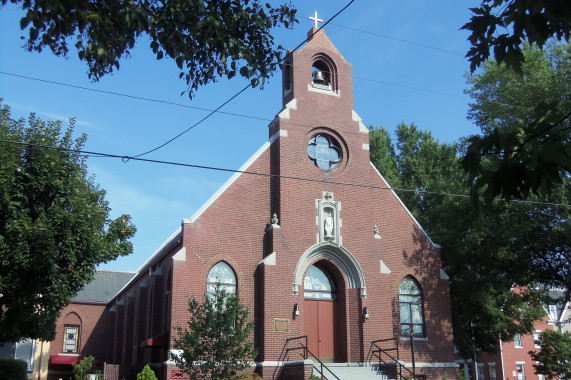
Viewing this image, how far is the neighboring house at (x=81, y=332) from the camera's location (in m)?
39.8

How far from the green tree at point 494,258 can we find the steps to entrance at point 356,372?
22.4 feet

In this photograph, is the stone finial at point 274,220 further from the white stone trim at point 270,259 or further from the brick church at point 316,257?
the white stone trim at point 270,259

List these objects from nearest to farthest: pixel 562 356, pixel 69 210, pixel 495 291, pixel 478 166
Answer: pixel 478 166 < pixel 69 210 < pixel 495 291 < pixel 562 356

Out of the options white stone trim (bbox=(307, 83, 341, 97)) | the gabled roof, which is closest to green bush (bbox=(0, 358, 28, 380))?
white stone trim (bbox=(307, 83, 341, 97))

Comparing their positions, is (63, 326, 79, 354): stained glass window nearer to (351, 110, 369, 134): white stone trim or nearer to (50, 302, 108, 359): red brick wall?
(50, 302, 108, 359): red brick wall

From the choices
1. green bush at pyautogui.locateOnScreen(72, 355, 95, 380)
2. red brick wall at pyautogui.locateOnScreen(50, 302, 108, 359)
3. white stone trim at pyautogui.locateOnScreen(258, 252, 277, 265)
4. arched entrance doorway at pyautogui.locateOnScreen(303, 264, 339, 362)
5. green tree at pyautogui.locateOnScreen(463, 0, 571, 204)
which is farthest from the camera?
red brick wall at pyautogui.locateOnScreen(50, 302, 108, 359)

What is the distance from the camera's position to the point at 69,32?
803 centimetres

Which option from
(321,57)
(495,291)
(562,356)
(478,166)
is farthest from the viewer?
(562,356)

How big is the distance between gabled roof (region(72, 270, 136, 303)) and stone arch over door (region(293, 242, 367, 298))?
25427mm

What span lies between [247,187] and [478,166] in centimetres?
1758

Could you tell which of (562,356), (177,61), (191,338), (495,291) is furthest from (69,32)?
(562,356)

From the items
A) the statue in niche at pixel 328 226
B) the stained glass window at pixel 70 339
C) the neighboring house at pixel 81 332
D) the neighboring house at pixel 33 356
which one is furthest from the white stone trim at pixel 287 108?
the stained glass window at pixel 70 339

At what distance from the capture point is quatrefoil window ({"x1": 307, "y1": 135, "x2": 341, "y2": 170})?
23406 millimetres

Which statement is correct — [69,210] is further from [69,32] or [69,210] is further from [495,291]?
[495,291]
